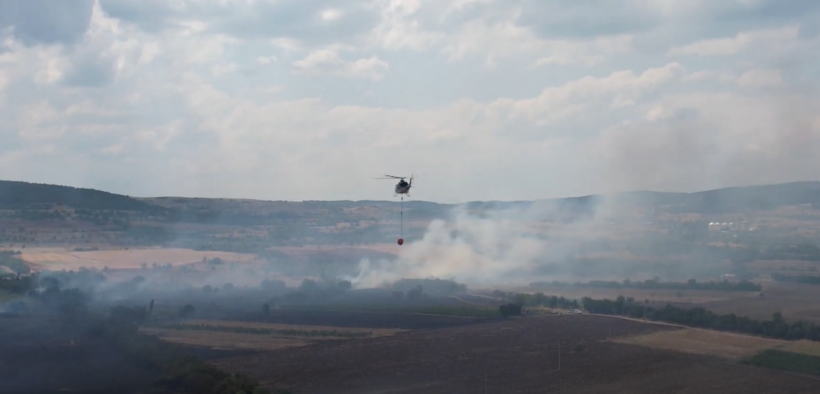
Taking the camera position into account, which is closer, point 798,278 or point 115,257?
point 798,278

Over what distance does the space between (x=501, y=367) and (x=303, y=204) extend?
14782cm

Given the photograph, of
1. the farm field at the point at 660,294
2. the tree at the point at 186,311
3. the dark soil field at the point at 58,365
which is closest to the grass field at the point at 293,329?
the tree at the point at 186,311

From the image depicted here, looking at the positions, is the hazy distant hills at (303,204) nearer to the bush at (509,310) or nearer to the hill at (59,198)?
the hill at (59,198)

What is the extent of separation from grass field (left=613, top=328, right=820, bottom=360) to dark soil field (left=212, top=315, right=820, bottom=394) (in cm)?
205

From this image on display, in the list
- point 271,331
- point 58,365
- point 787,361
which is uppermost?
point 787,361

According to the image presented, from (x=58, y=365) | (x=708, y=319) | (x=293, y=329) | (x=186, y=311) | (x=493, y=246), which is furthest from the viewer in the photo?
(x=493, y=246)

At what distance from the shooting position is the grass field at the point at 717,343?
199 ft

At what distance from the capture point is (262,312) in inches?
3324

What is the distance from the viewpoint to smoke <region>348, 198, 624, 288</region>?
11875cm

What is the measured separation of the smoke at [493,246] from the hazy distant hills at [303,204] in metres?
8.21

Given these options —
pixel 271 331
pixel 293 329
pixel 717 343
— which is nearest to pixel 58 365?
pixel 271 331

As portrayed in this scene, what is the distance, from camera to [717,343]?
64812 millimetres

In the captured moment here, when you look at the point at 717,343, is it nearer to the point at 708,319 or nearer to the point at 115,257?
the point at 708,319

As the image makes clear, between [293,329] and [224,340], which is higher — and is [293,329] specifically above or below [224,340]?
above
